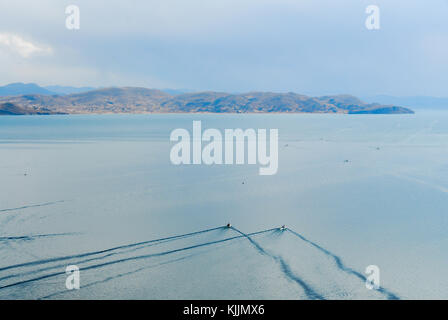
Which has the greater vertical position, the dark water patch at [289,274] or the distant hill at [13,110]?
the distant hill at [13,110]

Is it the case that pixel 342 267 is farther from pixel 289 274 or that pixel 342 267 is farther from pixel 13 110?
pixel 13 110

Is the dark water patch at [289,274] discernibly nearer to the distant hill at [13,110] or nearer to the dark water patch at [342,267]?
the dark water patch at [342,267]

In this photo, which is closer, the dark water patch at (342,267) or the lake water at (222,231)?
the dark water patch at (342,267)

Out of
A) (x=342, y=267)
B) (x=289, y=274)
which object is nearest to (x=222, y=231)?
(x=289, y=274)

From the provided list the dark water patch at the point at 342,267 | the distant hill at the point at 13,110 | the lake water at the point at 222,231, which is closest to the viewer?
the dark water patch at the point at 342,267

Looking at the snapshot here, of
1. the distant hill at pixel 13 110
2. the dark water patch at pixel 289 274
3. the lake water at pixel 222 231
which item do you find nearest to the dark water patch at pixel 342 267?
the lake water at pixel 222 231
